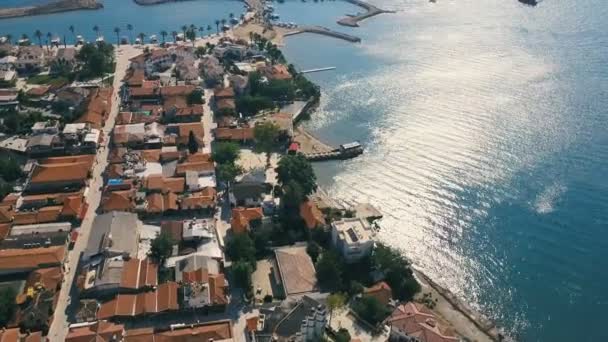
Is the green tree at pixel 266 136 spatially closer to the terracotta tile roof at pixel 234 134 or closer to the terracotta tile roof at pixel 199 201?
the terracotta tile roof at pixel 234 134

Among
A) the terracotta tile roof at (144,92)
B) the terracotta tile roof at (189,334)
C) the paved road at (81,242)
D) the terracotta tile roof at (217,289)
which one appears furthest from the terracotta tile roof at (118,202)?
the terracotta tile roof at (144,92)

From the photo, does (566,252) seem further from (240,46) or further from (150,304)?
(240,46)

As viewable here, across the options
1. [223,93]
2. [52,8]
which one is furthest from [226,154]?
[52,8]

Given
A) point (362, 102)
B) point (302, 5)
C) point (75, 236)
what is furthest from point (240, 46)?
point (75, 236)

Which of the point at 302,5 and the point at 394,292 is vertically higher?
the point at 302,5

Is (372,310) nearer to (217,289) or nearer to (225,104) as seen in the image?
(217,289)

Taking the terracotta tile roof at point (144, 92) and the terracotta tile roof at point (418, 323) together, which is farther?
the terracotta tile roof at point (144, 92)

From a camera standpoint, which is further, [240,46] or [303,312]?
[240,46]
